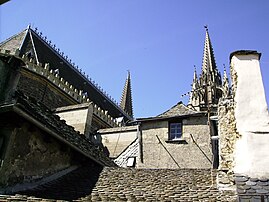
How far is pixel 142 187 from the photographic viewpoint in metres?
6.59

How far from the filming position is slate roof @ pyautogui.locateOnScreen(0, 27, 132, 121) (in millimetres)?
19734

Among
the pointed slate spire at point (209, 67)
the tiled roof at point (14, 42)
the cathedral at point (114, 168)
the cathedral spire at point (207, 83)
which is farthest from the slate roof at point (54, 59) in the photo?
the pointed slate spire at point (209, 67)

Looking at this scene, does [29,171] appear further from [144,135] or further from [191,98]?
[191,98]

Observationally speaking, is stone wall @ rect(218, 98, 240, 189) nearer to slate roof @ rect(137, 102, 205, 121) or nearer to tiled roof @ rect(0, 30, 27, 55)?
slate roof @ rect(137, 102, 205, 121)

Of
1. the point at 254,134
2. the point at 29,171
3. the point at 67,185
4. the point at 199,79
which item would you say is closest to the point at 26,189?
the point at 29,171

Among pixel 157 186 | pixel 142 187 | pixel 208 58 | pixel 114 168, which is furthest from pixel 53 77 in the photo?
pixel 208 58

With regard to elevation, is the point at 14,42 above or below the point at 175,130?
above

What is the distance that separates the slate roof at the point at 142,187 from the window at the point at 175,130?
16.8 ft

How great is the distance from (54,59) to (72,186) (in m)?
17.1

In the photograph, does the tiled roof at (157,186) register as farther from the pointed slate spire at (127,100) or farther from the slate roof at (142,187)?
the pointed slate spire at (127,100)

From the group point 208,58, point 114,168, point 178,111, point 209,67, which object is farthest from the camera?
point 208,58

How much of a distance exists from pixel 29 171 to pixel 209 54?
3816 cm

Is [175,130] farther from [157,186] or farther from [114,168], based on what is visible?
[157,186]

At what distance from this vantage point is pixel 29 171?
6.74 metres
